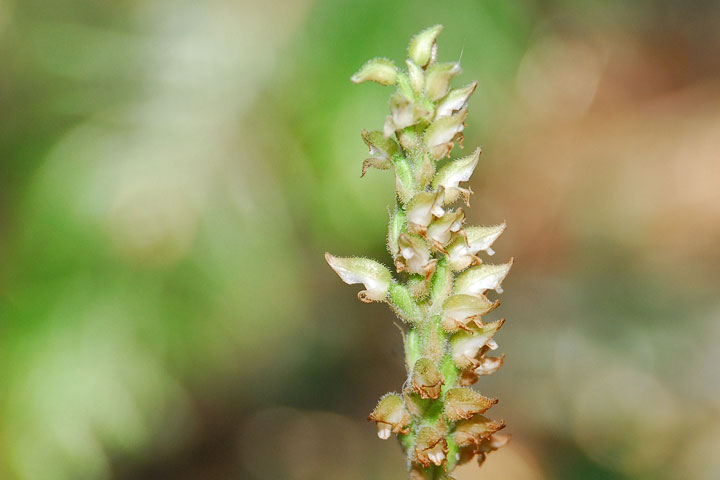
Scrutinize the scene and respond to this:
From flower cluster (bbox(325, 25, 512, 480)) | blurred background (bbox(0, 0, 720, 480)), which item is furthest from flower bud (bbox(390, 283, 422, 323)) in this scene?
blurred background (bbox(0, 0, 720, 480))

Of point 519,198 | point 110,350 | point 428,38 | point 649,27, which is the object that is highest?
point 649,27

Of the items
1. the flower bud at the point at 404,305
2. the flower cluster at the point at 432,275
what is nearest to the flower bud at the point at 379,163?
the flower cluster at the point at 432,275

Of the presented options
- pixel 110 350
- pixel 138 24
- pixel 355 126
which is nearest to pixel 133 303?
pixel 110 350

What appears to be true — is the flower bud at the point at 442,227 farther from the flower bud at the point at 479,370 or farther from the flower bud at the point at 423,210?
the flower bud at the point at 479,370

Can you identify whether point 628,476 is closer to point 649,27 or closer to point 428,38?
point 428,38

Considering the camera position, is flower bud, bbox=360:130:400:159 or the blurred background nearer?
flower bud, bbox=360:130:400:159

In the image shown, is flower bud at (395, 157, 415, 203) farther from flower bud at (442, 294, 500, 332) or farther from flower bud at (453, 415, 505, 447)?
flower bud at (453, 415, 505, 447)
